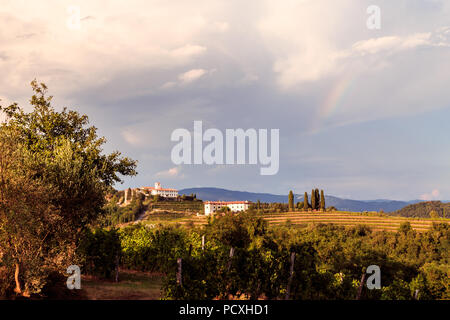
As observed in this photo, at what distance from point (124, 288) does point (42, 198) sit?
7359mm

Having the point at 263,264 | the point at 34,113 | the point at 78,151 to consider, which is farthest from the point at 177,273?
the point at 34,113

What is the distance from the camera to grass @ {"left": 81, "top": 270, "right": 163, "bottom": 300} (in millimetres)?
16256

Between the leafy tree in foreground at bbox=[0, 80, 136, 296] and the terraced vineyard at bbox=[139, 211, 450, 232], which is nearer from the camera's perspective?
the leafy tree in foreground at bbox=[0, 80, 136, 296]

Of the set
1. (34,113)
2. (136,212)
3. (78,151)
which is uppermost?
(34,113)

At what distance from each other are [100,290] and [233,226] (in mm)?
17255

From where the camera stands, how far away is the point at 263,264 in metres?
17.5

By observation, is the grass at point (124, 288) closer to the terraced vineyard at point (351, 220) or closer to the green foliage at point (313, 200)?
the terraced vineyard at point (351, 220)

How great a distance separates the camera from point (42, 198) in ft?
46.0

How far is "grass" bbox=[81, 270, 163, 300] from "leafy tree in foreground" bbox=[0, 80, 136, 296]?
2099 mm
